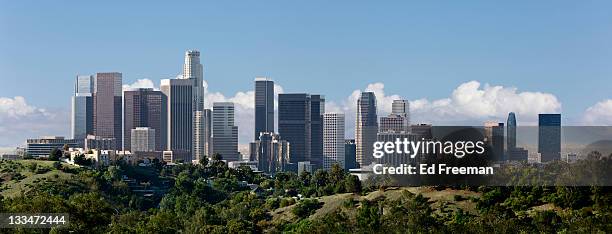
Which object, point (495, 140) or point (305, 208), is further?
point (305, 208)

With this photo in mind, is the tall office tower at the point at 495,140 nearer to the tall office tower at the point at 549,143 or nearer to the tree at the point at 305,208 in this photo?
the tall office tower at the point at 549,143

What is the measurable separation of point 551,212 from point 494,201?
5.89 meters

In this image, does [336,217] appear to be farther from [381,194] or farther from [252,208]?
[252,208]

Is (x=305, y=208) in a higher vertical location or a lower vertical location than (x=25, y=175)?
lower

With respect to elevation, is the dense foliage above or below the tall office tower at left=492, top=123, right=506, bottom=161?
below

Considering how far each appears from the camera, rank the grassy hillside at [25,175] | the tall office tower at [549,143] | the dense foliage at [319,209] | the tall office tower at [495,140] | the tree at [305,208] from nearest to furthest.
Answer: the dense foliage at [319,209] → the tall office tower at [495,140] → the tall office tower at [549,143] → the tree at [305,208] → the grassy hillside at [25,175]

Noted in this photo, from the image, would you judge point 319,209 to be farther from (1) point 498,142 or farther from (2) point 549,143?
(2) point 549,143

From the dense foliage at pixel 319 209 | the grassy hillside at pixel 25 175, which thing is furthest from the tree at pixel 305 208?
the grassy hillside at pixel 25 175

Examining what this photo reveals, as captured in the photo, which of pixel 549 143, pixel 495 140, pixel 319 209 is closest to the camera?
pixel 495 140

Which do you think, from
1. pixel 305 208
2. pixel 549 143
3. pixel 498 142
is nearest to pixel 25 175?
pixel 305 208

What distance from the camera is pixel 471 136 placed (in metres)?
55.1

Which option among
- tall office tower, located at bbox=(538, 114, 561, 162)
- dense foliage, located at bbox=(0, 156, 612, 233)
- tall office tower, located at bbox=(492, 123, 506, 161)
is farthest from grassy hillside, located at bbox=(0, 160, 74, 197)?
tall office tower, located at bbox=(538, 114, 561, 162)

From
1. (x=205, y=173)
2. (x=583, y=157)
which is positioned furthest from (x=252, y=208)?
(x=205, y=173)

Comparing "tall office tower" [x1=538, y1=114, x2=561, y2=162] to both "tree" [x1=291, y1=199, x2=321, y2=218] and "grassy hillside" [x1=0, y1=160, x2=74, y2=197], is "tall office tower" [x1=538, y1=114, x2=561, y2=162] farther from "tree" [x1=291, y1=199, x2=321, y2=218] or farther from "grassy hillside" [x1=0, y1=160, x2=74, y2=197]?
"grassy hillside" [x1=0, y1=160, x2=74, y2=197]
